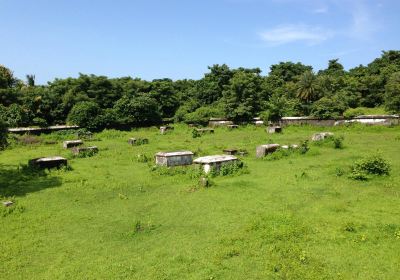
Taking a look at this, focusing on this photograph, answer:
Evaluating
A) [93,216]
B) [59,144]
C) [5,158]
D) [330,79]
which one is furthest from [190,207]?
[330,79]

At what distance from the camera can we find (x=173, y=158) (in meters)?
18.9

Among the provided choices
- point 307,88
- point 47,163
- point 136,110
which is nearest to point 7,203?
point 47,163

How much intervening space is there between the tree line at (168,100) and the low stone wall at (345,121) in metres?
0.62

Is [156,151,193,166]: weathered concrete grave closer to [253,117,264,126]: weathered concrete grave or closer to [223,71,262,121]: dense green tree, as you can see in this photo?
[253,117,264,126]: weathered concrete grave

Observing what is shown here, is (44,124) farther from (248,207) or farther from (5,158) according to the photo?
(248,207)

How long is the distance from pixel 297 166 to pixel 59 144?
19129 mm

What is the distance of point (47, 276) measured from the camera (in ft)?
28.0

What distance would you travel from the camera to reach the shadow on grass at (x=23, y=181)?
15523mm

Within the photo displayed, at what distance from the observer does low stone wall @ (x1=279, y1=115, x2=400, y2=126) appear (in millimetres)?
30747

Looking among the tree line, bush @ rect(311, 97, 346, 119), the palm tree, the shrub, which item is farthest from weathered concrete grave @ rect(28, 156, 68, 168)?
the palm tree

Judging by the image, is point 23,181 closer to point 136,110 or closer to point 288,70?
point 136,110

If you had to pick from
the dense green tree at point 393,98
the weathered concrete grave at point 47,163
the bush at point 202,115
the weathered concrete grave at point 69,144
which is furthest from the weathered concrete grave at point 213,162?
the bush at point 202,115

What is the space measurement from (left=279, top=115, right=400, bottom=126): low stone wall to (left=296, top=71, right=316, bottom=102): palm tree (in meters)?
11.1

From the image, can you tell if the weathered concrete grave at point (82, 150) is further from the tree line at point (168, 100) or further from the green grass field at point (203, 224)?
the tree line at point (168, 100)
